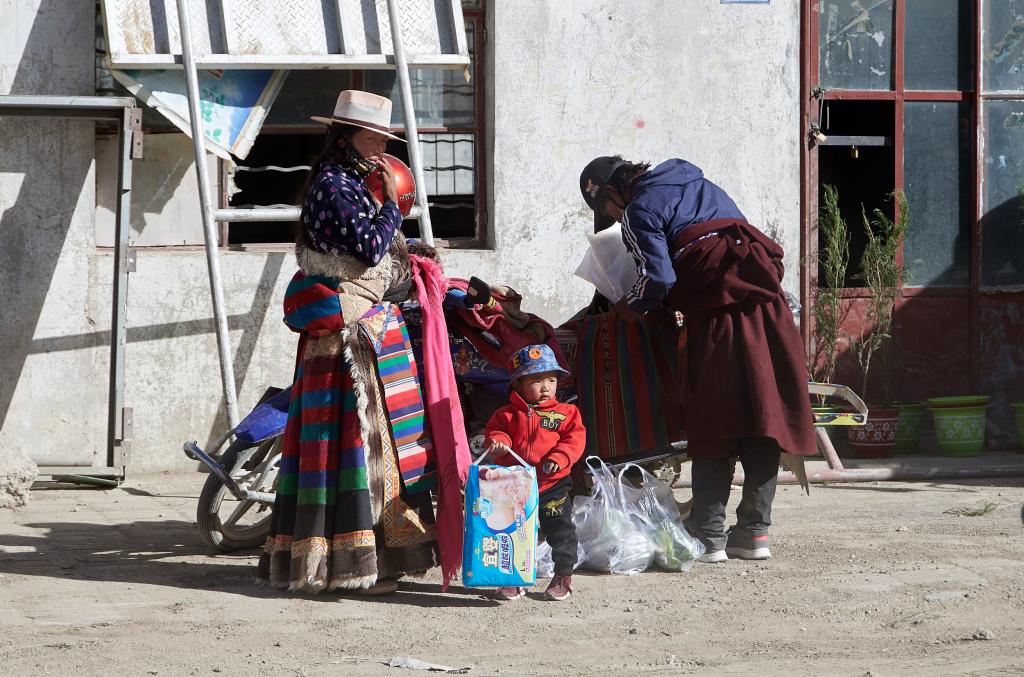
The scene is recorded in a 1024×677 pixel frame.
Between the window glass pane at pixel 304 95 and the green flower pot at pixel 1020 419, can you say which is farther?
the green flower pot at pixel 1020 419

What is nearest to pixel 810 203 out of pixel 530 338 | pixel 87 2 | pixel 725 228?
pixel 725 228

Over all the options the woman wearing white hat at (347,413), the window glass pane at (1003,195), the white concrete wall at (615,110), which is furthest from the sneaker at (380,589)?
the window glass pane at (1003,195)

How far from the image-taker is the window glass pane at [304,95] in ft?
25.8

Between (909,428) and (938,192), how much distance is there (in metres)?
1.59

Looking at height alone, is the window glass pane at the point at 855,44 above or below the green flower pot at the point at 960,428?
above

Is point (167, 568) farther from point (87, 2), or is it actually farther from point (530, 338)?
point (87, 2)

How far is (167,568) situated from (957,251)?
18.9ft

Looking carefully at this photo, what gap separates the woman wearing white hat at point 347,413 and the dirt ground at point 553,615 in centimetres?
17

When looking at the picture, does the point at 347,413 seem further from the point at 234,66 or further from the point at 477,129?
the point at 477,129

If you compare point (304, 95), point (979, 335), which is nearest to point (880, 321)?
point (979, 335)

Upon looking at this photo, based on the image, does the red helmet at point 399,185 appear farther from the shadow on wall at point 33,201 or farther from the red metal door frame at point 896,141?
the red metal door frame at point 896,141

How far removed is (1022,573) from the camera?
5.22 m

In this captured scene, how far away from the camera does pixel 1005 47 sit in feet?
28.2

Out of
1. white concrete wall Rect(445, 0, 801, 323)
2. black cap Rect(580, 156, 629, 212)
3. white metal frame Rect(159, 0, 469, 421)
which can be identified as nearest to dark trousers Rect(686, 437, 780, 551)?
black cap Rect(580, 156, 629, 212)
